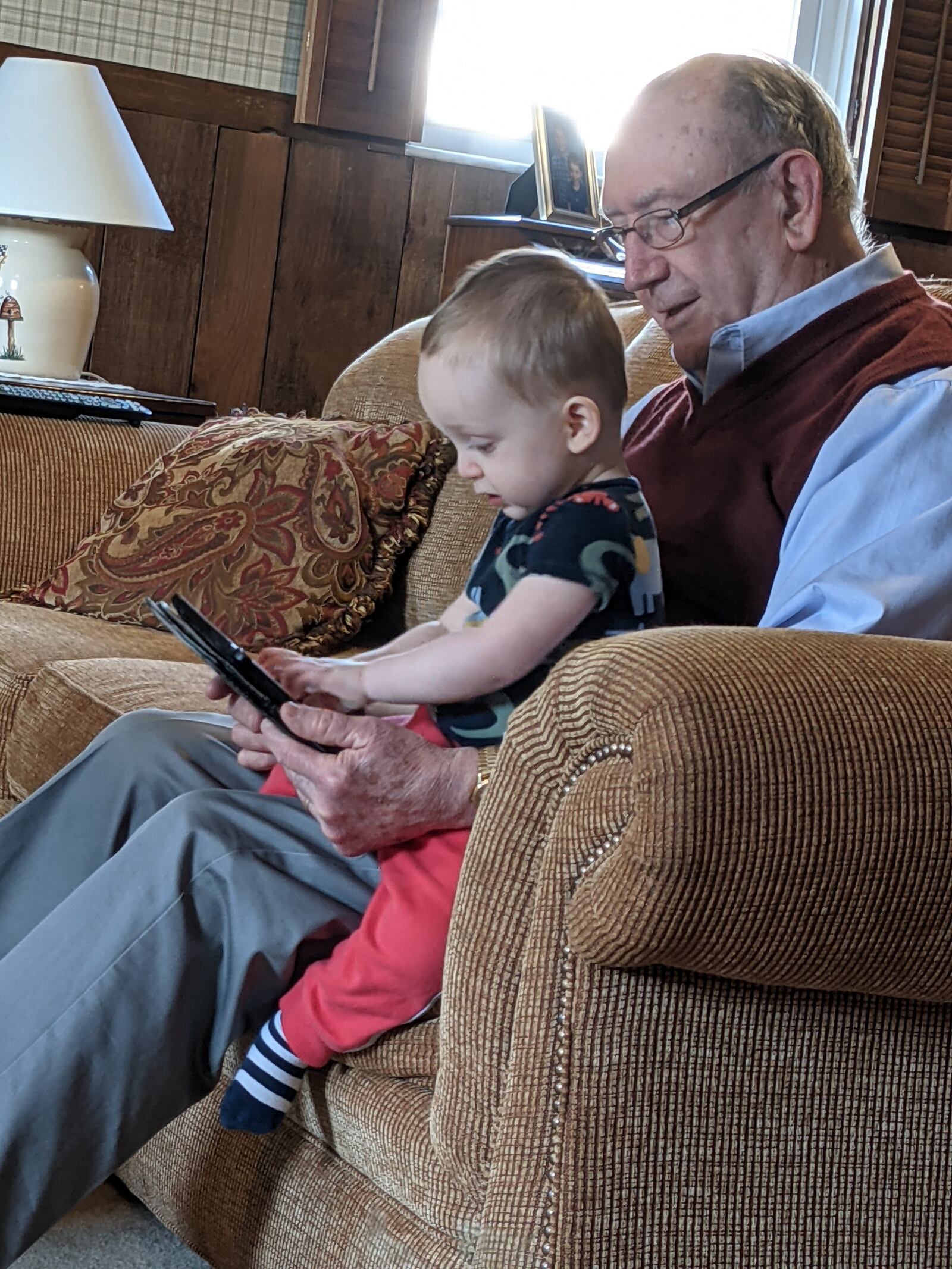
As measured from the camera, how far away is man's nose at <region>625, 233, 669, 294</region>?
1.46m

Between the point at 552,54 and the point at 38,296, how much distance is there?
1.43 metres

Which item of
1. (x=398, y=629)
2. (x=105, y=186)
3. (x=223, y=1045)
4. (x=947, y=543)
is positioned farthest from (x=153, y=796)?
(x=105, y=186)

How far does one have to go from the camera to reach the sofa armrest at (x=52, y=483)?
86.7 inches

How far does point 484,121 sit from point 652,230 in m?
2.15

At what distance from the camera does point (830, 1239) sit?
1.00 m

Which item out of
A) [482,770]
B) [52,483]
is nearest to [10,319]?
[52,483]

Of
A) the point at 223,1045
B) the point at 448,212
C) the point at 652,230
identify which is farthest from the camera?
the point at 448,212

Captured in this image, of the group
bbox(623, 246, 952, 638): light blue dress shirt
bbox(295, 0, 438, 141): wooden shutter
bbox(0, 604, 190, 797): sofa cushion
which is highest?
bbox(295, 0, 438, 141): wooden shutter

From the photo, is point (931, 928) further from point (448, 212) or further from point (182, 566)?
point (448, 212)

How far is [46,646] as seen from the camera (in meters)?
1.83

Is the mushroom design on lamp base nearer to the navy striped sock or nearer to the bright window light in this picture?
the bright window light

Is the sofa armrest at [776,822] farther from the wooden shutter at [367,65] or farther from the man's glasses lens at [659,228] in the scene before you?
the wooden shutter at [367,65]

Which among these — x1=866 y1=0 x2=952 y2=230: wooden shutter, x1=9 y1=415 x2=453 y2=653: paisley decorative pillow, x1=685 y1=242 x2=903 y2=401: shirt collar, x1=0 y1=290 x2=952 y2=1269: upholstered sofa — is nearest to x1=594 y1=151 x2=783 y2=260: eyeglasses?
x1=685 y1=242 x2=903 y2=401: shirt collar

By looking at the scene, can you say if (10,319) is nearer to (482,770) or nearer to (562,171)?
(562,171)
